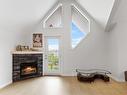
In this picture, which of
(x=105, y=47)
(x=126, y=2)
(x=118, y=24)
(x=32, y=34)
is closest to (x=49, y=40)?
(x=32, y=34)

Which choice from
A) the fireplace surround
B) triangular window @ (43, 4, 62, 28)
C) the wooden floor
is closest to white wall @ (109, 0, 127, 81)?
the wooden floor

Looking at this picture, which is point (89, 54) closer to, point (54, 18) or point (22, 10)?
point (54, 18)

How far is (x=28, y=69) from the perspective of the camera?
7730mm

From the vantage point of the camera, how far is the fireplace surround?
6965mm

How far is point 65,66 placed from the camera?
8492 mm

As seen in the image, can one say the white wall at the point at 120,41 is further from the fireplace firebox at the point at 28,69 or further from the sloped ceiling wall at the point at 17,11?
the fireplace firebox at the point at 28,69

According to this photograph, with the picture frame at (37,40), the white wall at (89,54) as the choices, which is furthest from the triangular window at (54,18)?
the white wall at (89,54)

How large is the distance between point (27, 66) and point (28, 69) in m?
0.15

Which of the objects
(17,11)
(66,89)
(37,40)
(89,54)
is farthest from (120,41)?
(37,40)

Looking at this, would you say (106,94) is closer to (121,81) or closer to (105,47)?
(121,81)

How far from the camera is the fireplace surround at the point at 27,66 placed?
6.96m

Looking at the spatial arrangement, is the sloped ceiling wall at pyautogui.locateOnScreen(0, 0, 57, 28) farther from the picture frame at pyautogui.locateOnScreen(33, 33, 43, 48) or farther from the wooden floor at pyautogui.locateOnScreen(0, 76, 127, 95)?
the wooden floor at pyautogui.locateOnScreen(0, 76, 127, 95)

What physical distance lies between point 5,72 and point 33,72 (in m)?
2.04

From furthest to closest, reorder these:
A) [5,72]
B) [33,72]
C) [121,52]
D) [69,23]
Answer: [69,23] → [33,72] → [121,52] → [5,72]
